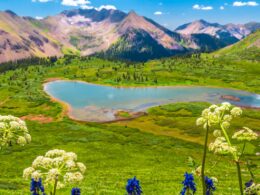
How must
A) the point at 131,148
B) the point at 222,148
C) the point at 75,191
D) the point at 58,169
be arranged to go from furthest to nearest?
1. the point at 131,148
2. the point at 75,191
3. the point at 58,169
4. the point at 222,148

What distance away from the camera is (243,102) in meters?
184

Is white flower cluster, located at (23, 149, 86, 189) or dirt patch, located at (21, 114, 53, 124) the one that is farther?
dirt patch, located at (21, 114, 53, 124)

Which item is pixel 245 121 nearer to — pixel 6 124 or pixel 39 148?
pixel 39 148

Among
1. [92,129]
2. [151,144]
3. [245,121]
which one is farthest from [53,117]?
[245,121]

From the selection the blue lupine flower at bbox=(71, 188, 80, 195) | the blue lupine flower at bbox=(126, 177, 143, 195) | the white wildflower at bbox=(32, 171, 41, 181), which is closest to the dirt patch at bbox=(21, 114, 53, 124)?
the blue lupine flower at bbox=(71, 188, 80, 195)

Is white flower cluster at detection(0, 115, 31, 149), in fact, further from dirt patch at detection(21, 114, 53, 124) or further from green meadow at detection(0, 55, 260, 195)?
dirt patch at detection(21, 114, 53, 124)

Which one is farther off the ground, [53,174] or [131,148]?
[53,174]

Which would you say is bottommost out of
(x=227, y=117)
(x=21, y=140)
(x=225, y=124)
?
(x=21, y=140)

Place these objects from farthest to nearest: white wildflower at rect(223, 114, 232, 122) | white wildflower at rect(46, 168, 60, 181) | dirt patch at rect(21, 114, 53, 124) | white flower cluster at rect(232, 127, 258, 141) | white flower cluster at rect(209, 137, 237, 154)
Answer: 1. dirt patch at rect(21, 114, 53, 124)
2. white wildflower at rect(223, 114, 232, 122)
3. white flower cluster at rect(232, 127, 258, 141)
4. white wildflower at rect(46, 168, 60, 181)
5. white flower cluster at rect(209, 137, 237, 154)

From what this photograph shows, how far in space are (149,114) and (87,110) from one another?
106ft

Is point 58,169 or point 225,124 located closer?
point 58,169

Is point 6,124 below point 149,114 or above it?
above

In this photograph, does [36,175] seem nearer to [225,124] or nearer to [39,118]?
[225,124]

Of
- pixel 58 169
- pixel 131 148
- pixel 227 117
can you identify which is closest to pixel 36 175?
pixel 58 169
